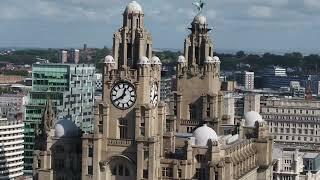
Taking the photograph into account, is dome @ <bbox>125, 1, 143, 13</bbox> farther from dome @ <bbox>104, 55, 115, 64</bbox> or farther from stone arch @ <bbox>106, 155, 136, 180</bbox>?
stone arch @ <bbox>106, 155, 136, 180</bbox>

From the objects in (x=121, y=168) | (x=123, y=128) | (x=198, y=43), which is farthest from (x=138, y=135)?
(x=198, y=43)

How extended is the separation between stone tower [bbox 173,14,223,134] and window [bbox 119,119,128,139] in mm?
16530

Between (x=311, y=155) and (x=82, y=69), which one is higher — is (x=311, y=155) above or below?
below

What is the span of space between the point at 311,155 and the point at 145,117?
75.5 meters

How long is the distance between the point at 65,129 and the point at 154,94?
9.62 m

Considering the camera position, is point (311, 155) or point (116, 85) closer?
point (116, 85)

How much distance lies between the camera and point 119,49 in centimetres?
7800

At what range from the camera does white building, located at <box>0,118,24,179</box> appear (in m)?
155

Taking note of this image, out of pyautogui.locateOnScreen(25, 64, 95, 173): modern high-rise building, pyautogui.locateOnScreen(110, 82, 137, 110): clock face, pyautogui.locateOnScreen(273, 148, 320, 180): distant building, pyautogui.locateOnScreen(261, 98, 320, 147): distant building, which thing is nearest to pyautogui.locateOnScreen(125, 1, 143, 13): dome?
pyautogui.locateOnScreen(110, 82, 137, 110): clock face

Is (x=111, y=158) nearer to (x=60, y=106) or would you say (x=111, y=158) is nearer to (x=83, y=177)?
(x=83, y=177)

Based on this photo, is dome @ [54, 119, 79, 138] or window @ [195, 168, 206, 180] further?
dome @ [54, 119, 79, 138]

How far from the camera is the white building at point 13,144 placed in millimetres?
154750

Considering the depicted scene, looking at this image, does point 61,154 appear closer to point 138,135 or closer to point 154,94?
point 138,135

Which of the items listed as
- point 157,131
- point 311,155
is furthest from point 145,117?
point 311,155
